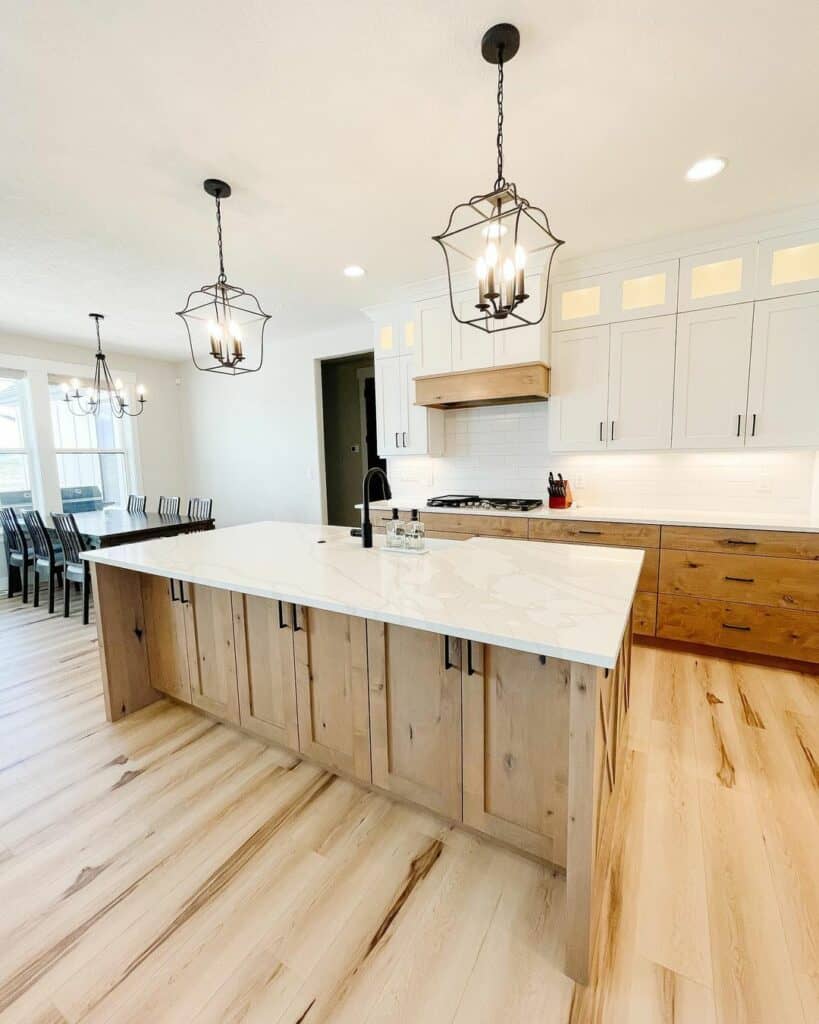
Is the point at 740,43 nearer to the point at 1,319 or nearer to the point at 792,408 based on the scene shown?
the point at 792,408

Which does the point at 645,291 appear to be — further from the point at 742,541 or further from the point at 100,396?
the point at 100,396

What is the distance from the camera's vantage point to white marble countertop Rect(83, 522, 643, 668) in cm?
119

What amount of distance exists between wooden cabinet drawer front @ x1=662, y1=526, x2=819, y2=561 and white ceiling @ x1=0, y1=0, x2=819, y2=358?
189 centimetres

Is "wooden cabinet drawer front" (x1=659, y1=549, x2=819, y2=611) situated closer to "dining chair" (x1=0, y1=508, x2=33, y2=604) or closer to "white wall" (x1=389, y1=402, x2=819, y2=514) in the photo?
"white wall" (x1=389, y1=402, x2=819, y2=514)

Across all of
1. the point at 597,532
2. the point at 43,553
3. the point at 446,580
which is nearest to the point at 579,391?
the point at 597,532

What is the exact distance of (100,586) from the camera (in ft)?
7.59

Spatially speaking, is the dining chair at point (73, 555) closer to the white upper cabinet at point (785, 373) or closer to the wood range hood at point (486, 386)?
the wood range hood at point (486, 386)

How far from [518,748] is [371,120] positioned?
247 centimetres

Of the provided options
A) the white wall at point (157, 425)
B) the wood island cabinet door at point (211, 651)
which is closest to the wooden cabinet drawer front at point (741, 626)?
the wood island cabinet door at point (211, 651)

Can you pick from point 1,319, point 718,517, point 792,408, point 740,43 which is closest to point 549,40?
point 740,43

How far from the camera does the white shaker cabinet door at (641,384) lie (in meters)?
3.14

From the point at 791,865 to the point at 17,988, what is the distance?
2.28 m

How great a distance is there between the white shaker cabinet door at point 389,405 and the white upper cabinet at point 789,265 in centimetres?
253

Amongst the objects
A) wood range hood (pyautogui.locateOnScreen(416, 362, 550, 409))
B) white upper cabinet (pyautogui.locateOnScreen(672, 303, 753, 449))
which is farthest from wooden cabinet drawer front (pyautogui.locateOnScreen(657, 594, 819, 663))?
wood range hood (pyautogui.locateOnScreen(416, 362, 550, 409))
